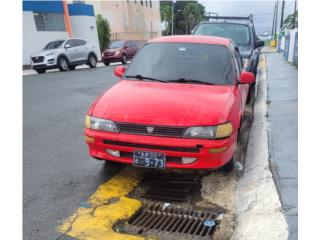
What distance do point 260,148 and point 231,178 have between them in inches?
32.5

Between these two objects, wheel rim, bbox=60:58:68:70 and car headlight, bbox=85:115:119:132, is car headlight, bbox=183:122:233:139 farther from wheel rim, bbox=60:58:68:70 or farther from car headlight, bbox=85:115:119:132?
wheel rim, bbox=60:58:68:70

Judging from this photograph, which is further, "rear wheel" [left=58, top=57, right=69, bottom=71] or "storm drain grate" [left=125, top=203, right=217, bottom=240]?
"rear wheel" [left=58, top=57, right=69, bottom=71]

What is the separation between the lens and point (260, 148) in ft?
15.8

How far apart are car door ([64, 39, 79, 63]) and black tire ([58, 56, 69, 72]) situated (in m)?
0.27

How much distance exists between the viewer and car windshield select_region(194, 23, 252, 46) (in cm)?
941

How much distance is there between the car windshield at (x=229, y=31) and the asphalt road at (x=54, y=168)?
4084mm

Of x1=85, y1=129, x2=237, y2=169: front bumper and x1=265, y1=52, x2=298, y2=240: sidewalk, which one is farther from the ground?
x1=85, y1=129, x2=237, y2=169: front bumper

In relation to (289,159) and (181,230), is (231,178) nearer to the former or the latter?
(289,159)

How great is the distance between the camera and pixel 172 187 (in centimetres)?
411

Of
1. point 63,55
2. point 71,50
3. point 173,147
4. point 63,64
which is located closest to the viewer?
point 173,147

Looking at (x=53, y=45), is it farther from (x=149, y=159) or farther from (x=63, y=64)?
(x=149, y=159)

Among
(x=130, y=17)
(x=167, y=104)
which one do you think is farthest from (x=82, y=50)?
(x=130, y=17)

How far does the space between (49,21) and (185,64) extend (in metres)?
21.8

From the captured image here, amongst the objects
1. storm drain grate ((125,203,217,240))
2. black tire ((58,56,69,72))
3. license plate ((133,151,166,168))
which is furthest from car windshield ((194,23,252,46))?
black tire ((58,56,69,72))
